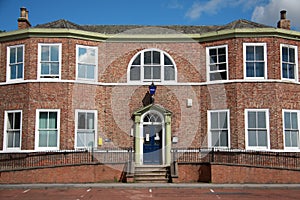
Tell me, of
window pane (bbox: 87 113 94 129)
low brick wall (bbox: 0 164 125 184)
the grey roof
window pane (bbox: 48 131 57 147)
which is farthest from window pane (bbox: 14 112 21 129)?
the grey roof

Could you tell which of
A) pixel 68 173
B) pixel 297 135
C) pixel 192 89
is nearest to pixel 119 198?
pixel 68 173

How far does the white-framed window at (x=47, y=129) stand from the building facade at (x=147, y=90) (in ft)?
0.17

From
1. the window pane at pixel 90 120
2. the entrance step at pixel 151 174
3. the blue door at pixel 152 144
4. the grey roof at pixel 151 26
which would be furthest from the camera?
the grey roof at pixel 151 26

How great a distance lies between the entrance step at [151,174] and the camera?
19156 millimetres

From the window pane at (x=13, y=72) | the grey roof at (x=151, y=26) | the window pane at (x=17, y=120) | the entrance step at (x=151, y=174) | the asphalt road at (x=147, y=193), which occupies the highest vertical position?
the grey roof at (x=151, y=26)

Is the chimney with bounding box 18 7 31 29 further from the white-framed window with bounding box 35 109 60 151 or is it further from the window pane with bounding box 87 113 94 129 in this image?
the window pane with bounding box 87 113 94 129

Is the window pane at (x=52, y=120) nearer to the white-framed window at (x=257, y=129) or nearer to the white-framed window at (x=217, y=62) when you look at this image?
the white-framed window at (x=217, y=62)

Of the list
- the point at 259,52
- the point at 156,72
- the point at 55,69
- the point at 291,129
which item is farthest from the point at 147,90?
the point at 291,129

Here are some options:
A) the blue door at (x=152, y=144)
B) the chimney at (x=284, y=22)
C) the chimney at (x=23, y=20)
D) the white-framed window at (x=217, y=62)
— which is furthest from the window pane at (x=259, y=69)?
the chimney at (x=23, y=20)

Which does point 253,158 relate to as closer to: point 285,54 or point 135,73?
point 285,54

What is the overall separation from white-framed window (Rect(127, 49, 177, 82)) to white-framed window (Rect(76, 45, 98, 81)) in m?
1.98

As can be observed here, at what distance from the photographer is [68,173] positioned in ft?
61.7

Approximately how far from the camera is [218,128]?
20.9m

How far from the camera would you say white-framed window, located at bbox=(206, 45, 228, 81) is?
21.2 m
